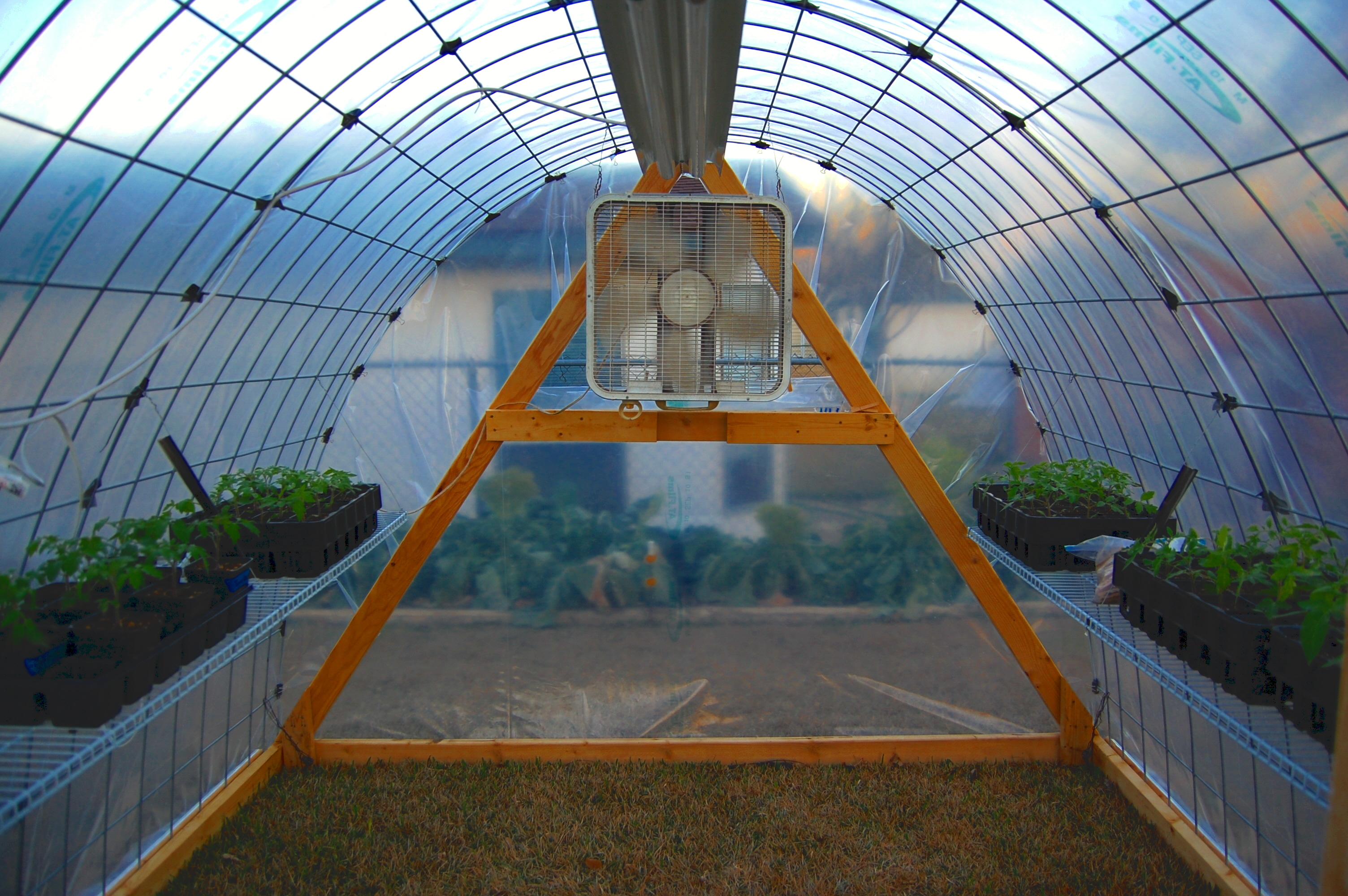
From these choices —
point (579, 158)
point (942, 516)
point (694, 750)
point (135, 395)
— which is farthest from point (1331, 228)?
point (135, 395)

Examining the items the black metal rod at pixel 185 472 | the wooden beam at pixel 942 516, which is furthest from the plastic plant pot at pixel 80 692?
the wooden beam at pixel 942 516

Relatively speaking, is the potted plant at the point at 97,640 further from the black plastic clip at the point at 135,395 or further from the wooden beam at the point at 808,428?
the wooden beam at the point at 808,428

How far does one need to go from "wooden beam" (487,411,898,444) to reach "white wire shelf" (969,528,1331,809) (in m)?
1.37

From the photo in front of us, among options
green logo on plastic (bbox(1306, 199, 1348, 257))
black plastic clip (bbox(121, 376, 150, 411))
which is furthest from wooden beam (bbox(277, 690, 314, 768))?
green logo on plastic (bbox(1306, 199, 1348, 257))

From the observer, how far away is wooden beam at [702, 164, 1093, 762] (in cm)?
482

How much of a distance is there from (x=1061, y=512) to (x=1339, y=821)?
11.8 ft

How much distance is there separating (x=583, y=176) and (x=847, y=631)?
480 centimetres

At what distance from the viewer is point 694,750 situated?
5879 mm

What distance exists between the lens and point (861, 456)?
7.10m

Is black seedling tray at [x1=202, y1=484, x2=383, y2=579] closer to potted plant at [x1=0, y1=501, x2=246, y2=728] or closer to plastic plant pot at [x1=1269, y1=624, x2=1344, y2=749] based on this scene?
potted plant at [x1=0, y1=501, x2=246, y2=728]

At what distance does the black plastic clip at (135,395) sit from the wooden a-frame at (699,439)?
176 centimetres

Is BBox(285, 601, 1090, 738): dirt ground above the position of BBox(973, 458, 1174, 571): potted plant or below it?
below

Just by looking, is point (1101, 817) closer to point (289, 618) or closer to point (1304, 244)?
point (1304, 244)

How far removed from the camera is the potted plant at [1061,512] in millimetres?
4684
